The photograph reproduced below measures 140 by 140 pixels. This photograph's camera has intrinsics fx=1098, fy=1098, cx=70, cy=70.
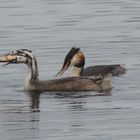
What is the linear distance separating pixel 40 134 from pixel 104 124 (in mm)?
1075

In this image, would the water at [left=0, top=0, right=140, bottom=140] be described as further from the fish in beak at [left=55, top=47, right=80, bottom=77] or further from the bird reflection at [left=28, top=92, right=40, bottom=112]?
the fish in beak at [left=55, top=47, right=80, bottom=77]

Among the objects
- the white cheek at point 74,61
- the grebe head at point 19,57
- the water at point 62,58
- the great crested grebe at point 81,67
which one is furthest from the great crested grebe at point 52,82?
the white cheek at point 74,61

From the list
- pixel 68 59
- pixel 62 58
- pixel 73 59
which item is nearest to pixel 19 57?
pixel 68 59

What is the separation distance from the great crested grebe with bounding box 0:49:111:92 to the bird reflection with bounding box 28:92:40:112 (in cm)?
29

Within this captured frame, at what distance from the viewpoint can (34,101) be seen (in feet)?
62.7

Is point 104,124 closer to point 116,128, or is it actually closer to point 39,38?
point 116,128

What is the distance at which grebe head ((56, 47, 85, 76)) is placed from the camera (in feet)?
70.8

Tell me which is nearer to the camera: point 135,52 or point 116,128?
point 116,128

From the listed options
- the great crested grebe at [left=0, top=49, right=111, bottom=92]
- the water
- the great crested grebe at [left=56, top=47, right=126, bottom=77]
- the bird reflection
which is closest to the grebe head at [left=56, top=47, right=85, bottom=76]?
the great crested grebe at [left=56, top=47, right=126, bottom=77]

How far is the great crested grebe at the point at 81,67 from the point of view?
2148cm

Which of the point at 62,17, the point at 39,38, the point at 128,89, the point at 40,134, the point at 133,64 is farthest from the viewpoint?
the point at 62,17

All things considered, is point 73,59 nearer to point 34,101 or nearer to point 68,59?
point 68,59

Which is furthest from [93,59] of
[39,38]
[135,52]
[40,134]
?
[40,134]

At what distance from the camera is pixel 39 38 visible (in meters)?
25.1
